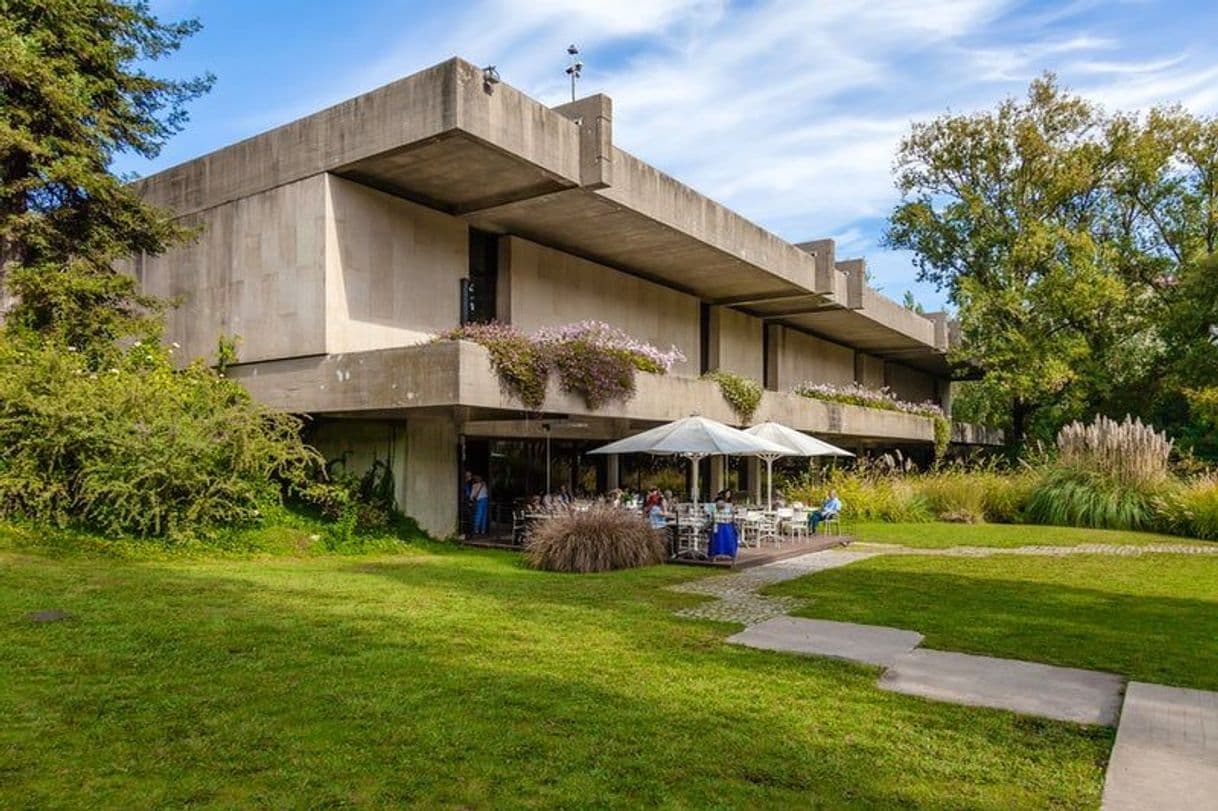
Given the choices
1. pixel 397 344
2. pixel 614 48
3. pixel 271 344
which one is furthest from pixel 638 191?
pixel 271 344

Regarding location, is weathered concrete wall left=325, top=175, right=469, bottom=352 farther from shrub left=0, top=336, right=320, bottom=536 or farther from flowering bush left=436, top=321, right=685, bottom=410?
shrub left=0, top=336, right=320, bottom=536

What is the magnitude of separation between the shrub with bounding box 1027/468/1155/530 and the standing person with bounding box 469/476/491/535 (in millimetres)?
13409

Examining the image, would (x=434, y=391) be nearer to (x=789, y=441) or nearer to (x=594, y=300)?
(x=789, y=441)

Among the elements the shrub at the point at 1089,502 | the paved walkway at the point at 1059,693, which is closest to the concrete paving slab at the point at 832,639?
the paved walkway at the point at 1059,693

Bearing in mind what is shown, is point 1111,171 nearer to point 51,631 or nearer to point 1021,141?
point 1021,141

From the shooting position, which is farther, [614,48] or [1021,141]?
[1021,141]

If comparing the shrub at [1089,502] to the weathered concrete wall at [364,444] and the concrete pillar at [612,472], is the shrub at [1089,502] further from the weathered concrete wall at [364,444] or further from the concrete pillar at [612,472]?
the weathered concrete wall at [364,444]

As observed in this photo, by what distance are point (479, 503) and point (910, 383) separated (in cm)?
3048

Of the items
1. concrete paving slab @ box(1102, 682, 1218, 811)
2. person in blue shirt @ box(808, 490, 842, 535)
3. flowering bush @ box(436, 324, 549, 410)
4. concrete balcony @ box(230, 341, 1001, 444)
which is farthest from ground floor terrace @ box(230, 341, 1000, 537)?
concrete paving slab @ box(1102, 682, 1218, 811)

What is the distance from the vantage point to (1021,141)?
92.5ft

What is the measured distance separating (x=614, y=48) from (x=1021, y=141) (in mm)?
19239

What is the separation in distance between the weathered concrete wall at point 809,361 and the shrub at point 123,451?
19.4m

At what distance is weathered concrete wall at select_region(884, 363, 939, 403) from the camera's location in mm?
39188

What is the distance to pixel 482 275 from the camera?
1766 centimetres
